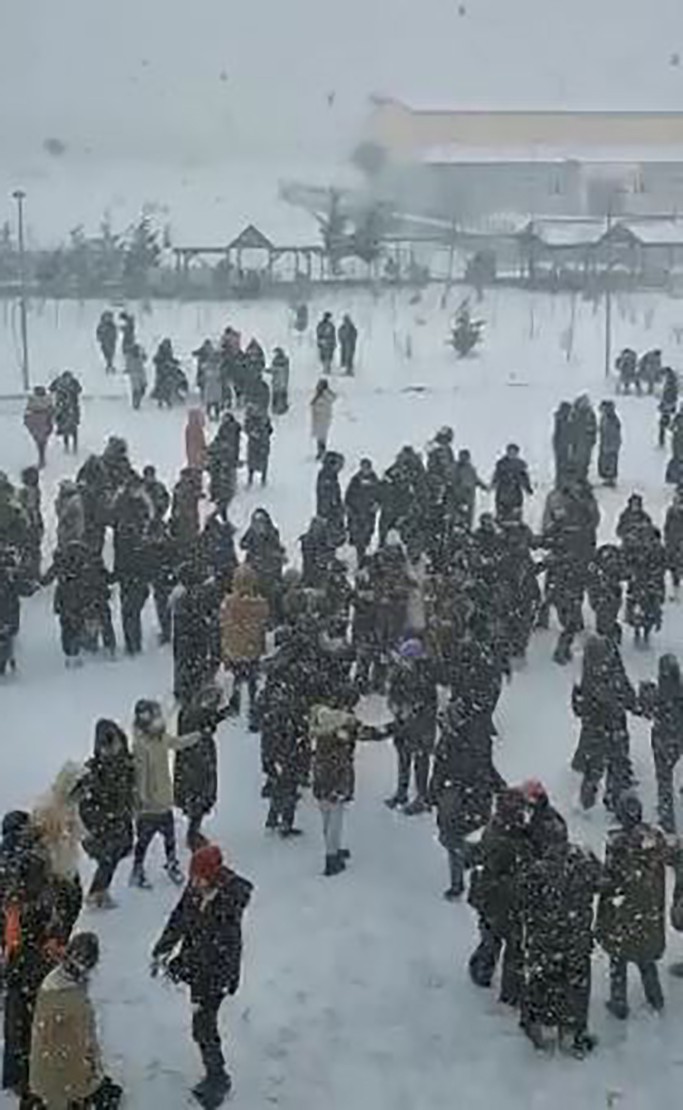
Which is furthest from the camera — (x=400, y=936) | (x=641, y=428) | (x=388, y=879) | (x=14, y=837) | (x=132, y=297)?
(x=132, y=297)

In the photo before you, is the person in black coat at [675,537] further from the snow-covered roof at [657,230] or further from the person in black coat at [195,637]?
the snow-covered roof at [657,230]

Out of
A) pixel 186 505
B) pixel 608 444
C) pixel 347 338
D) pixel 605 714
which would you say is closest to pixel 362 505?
pixel 186 505

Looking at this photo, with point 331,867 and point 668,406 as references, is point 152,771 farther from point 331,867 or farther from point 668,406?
point 668,406

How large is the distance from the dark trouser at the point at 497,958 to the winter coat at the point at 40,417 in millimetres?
12906

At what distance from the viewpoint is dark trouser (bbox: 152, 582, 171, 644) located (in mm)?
14492

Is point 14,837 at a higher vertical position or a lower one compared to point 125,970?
higher

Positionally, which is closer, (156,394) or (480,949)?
(480,949)

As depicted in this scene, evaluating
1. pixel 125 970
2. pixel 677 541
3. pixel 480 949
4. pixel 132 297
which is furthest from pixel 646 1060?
pixel 132 297

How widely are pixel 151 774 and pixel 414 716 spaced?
1.96m

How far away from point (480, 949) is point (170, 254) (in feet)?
145

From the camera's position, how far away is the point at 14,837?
26.5ft

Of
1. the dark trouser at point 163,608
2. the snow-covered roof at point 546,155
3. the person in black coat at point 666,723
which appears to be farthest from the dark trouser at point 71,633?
the snow-covered roof at point 546,155

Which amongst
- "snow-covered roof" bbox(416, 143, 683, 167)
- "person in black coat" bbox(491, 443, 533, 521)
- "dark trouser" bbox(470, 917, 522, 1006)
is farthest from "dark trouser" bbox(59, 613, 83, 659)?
"snow-covered roof" bbox(416, 143, 683, 167)

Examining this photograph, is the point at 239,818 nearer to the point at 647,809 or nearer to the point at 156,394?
the point at 647,809
